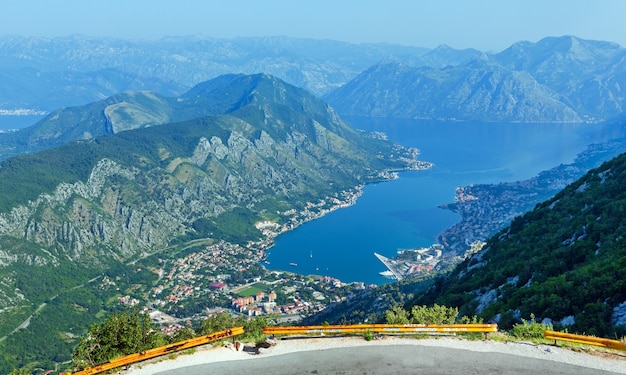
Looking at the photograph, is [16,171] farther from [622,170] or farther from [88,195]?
[622,170]

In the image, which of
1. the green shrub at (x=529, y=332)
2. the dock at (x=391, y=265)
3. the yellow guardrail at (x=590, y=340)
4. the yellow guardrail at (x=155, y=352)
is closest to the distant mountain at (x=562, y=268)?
the green shrub at (x=529, y=332)

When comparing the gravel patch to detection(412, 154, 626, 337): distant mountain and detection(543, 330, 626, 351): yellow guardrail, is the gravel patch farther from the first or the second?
detection(412, 154, 626, 337): distant mountain

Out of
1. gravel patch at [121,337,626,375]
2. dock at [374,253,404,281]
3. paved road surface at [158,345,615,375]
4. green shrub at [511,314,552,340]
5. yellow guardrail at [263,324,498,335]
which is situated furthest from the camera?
dock at [374,253,404,281]

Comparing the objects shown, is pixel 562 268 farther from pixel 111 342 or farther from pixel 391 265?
pixel 391 265

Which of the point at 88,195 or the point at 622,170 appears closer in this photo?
the point at 622,170

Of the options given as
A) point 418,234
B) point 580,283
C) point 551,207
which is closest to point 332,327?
point 580,283

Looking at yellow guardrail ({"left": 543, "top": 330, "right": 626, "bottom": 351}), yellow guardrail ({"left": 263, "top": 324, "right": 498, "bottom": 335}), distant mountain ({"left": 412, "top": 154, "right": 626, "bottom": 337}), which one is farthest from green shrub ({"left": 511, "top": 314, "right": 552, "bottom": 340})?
distant mountain ({"left": 412, "top": 154, "right": 626, "bottom": 337})

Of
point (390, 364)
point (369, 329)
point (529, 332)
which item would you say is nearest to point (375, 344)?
point (369, 329)
